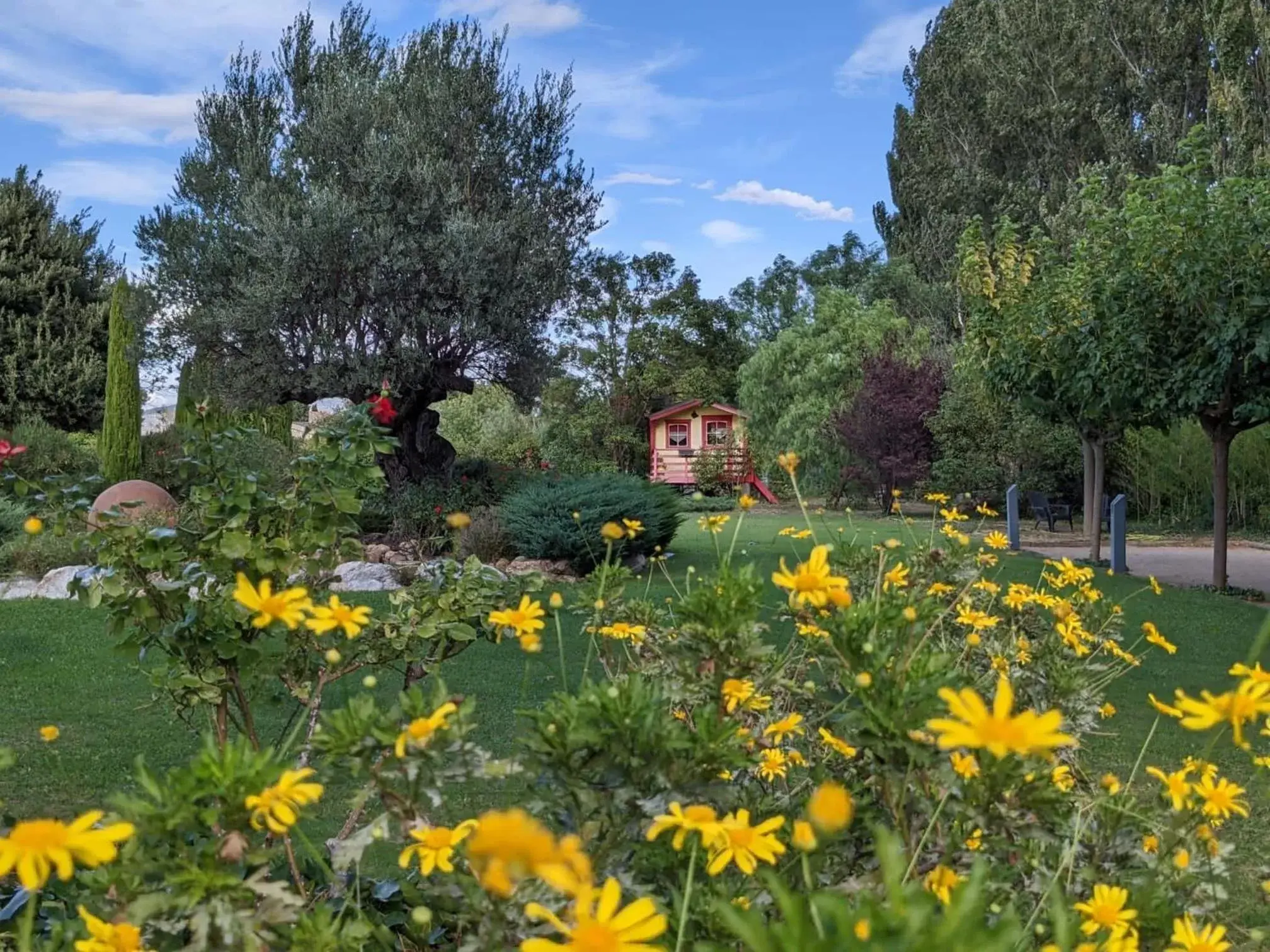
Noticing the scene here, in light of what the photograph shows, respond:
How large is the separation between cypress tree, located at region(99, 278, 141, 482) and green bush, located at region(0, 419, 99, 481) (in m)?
0.38

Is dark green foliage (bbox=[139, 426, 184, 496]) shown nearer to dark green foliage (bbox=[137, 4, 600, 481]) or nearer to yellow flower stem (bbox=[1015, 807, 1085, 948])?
dark green foliage (bbox=[137, 4, 600, 481])

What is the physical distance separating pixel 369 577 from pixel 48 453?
9.38 meters

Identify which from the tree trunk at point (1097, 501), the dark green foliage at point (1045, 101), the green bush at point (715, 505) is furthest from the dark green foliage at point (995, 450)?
the dark green foliage at point (1045, 101)

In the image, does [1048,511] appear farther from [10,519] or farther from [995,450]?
[10,519]

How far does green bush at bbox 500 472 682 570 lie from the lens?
915 centimetres

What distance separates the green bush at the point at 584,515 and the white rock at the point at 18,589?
159 inches

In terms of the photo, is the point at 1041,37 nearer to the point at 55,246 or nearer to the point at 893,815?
the point at 55,246

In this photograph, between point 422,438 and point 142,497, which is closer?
point 142,497

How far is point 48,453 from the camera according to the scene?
1513 centimetres

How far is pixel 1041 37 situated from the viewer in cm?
2445

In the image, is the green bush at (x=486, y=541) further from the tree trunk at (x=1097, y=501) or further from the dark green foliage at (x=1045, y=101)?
the dark green foliage at (x=1045, y=101)

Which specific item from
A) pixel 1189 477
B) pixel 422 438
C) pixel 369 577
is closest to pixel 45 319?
pixel 422 438

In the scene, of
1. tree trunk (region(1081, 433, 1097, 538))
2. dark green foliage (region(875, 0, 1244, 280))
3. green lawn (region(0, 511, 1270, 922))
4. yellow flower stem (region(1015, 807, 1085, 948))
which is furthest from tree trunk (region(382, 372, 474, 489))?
dark green foliage (region(875, 0, 1244, 280))

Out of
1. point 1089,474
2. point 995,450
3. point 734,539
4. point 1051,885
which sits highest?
point 995,450
